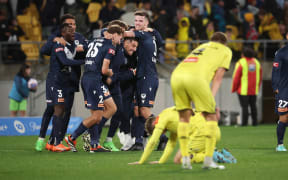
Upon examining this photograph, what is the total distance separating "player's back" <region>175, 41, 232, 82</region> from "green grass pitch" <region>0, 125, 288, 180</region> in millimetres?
1217

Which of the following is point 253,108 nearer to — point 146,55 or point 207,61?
point 146,55

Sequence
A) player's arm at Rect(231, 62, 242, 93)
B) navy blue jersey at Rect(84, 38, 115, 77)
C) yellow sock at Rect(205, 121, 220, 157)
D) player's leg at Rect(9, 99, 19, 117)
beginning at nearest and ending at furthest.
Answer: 1. yellow sock at Rect(205, 121, 220, 157)
2. navy blue jersey at Rect(84, 38, 115, 77)
3. player's leg at Rect(9, 99, 19, 117)
4. player's arm at Rect(231, 62, 242, 93)

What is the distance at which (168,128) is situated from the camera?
352 inches

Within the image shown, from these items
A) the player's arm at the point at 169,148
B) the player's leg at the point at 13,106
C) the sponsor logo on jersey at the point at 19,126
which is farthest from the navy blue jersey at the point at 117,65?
the player's leg at the point at 13,106

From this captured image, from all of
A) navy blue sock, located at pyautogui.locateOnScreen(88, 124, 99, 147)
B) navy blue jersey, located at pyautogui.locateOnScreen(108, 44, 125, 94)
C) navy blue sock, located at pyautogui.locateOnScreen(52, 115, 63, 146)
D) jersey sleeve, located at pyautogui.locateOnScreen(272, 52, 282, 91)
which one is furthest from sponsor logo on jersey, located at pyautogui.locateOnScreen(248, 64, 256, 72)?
navy blue sock, located at pyautogui.locateOnScreen(88, 124, 99, 147)

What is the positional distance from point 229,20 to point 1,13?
7930 millimetres

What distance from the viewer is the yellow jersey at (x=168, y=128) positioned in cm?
850

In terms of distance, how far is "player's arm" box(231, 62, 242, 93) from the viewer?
782 inches

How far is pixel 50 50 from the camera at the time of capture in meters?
11.7

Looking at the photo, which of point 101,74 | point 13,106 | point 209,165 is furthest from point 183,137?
point 13,106

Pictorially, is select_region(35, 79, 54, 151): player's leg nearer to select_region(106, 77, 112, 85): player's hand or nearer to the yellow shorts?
select_region(106, 77, 112, 85): player's hand

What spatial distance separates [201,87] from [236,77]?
1202 cm

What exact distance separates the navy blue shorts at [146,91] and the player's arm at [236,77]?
8577 millimetres

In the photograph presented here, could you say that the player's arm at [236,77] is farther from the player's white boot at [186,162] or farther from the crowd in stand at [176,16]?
the player's white boot at [186,162]
